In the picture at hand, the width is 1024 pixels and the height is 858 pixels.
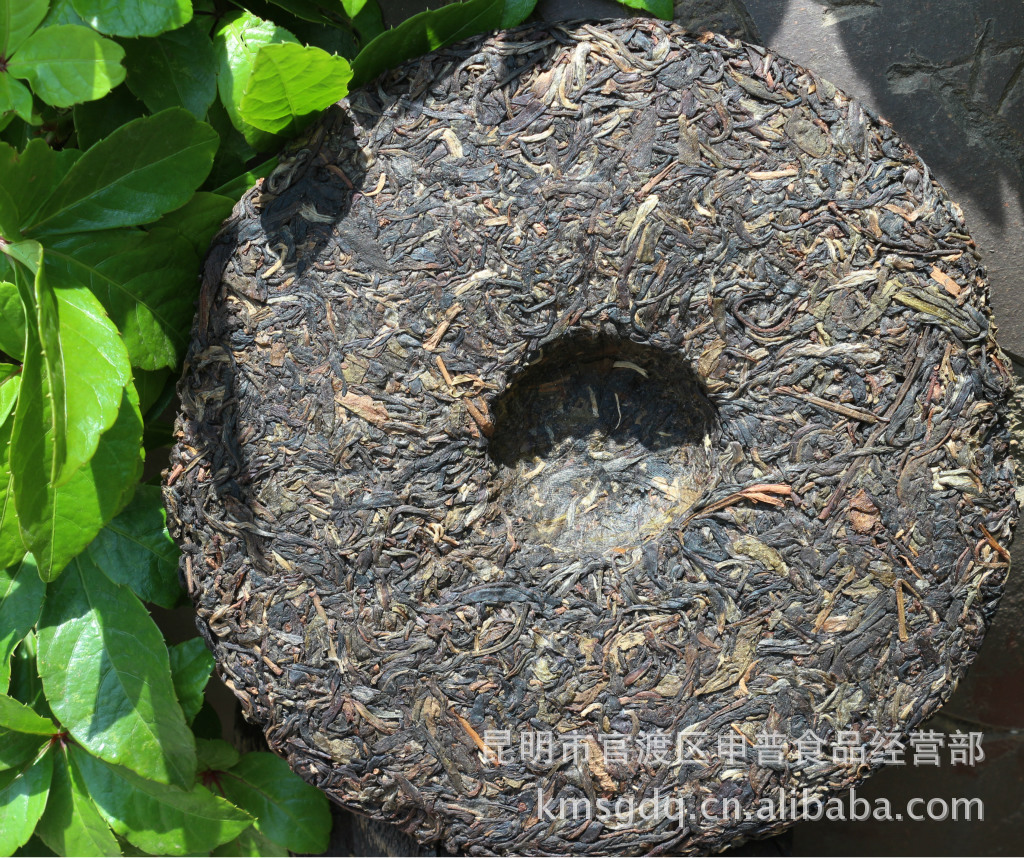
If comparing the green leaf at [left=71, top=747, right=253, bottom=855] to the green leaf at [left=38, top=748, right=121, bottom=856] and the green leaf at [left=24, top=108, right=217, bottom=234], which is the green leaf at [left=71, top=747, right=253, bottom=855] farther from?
the green leaf at [left=24, top=108, right=217, bottom=234]

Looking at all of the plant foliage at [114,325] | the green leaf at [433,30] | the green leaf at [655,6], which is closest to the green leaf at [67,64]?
the plant foliage at [114,325]

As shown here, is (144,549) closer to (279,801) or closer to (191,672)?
(191,672)

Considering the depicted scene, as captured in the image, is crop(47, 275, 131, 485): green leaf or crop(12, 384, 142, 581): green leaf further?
crop(12, 384, 142, 581): green leaf

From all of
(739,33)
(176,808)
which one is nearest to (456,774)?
(176,808)

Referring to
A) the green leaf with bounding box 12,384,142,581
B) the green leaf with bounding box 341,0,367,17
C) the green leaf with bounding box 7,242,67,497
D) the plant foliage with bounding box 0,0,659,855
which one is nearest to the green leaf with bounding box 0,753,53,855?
the plant foliage with bounding box 0,0,659,855

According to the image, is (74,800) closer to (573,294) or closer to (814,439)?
(573,294)

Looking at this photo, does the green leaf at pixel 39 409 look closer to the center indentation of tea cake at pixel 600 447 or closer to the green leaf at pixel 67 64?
the green leaf at pixel 67 64

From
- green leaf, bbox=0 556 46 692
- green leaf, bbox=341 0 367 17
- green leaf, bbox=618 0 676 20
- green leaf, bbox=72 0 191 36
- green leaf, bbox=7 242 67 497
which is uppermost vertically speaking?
green leaf, bbox=72 0 191 36

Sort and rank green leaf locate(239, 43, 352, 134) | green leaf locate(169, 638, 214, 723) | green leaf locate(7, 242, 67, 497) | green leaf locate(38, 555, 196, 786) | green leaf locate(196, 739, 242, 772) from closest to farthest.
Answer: green leaf locate(7, 242, 67, 497), green leaf locate(239, 43, 352, 134), green leaf locate(38, 555, 196, 786), green leaf locate(169, 638, 214, 723), green leaf locate(196, 739, 242, 772)
